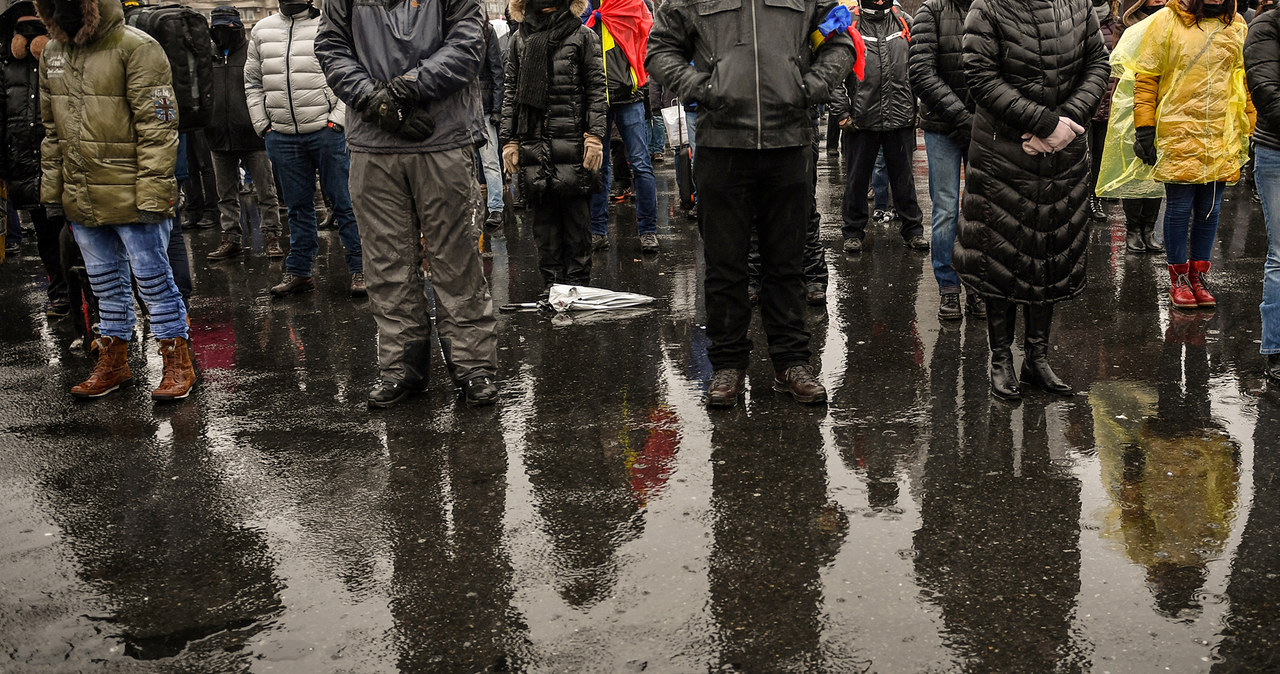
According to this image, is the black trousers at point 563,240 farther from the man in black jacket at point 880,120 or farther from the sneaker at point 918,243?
the sneaker at point 918,243

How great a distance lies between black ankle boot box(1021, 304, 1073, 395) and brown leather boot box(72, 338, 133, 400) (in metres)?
4.89

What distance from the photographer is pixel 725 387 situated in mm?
5688

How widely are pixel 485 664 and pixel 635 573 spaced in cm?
72

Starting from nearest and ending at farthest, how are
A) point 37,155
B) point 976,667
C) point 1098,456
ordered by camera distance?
point 976,667 → point 1098,456 → point 37,155

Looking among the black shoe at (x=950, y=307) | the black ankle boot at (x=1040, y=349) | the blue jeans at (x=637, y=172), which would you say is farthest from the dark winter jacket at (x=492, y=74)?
the black ankle boot at (x=1040, y=349)

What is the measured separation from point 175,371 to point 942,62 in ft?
16.0

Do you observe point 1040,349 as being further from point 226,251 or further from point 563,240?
point 226,251

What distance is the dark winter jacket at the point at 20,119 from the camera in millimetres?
7379

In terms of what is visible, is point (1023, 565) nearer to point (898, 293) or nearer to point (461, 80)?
point (461, 80)

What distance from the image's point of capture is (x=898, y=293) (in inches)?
320

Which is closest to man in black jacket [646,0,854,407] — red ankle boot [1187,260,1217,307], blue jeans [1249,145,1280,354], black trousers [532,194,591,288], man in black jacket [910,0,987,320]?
man in black jacket [910,0,987,320]

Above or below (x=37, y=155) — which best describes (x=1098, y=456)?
below

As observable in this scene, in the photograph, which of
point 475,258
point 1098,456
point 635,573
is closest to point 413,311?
point 475,258

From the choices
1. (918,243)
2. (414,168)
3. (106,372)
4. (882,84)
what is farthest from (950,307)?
(106,372)
